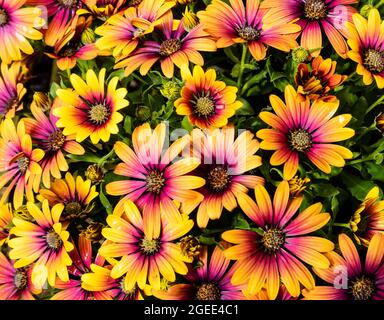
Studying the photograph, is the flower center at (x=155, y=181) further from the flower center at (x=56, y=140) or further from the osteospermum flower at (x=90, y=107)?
the flower center at (x=56, y=140)

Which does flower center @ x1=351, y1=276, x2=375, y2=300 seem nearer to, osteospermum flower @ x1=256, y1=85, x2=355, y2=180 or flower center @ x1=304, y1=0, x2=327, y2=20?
osteospermum flower @ x1=256, y1=85, x2=355, y2=180

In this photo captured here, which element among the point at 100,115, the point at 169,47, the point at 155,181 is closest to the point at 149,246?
the point at 155,181

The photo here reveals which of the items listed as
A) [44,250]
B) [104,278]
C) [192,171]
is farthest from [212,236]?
[44,250]

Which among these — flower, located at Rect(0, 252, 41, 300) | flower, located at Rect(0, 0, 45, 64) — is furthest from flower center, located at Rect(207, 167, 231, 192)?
flower, located at Rect(0, 0, 45, 64)

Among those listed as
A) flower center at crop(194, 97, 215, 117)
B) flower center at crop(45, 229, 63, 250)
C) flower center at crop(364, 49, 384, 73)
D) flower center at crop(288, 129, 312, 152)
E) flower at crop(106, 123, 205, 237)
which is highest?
flower center at crop(364, 49, 384, 73)

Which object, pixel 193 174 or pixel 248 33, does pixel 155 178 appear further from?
pixel 248 33

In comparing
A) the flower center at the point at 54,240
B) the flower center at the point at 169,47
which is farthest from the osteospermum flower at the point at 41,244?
the flower center at the point at 169,47
